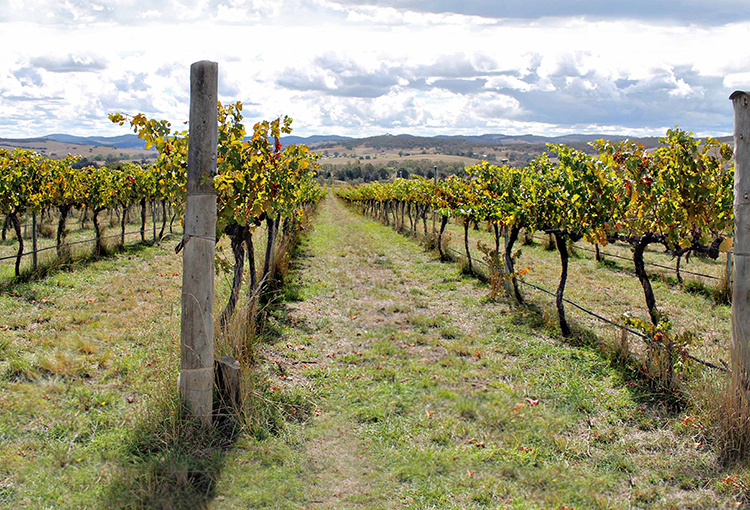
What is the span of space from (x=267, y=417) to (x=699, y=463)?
361 cm

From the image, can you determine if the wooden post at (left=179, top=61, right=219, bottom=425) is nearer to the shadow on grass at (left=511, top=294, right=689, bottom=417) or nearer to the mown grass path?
the mown grass path

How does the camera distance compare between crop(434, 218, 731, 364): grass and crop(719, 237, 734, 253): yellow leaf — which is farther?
crop(434, 218, 731, 364): grass

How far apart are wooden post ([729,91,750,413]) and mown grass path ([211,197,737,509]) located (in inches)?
31.2

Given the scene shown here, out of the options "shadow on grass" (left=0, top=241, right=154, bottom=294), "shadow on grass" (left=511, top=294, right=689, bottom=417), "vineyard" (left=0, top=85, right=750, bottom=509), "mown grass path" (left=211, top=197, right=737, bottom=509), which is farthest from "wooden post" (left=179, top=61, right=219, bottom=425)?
"shadow on grass" (left=0, top=241, right=154, bottom=294)

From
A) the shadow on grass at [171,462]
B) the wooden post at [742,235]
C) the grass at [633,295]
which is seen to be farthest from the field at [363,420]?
the wooden post at [742,235]

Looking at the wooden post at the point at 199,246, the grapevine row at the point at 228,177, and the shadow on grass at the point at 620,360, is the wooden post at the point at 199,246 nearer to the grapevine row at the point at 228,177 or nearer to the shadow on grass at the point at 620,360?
→ the grapevine row at the point at 228,177

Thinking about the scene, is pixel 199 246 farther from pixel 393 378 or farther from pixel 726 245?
pixel 726 245

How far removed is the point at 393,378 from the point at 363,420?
106 centimetres

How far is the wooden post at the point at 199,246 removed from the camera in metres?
4.11

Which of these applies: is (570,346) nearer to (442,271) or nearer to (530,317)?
(530,317)

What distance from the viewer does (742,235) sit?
4129 millimetres

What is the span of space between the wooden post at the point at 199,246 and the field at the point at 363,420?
0.83ft

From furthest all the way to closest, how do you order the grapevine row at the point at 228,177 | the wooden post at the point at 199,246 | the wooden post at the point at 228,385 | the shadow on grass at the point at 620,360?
the grapevine row at the point at 228,177 → the shadow on grass at the point at 620,360 → the wooden post at the point at 228,385 → the wooden post at the point at 199,246

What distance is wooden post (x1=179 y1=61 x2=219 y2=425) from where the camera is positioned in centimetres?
411
